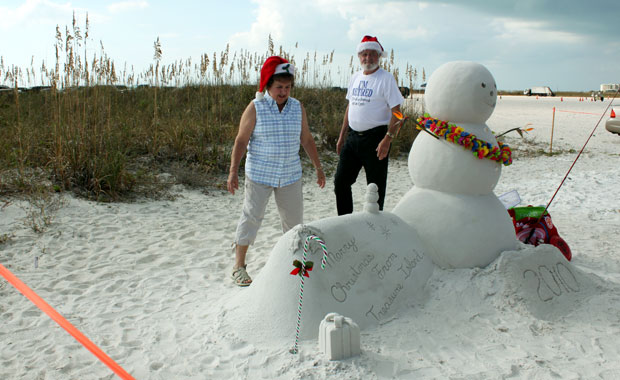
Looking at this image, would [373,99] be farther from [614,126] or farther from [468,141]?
[614,126]

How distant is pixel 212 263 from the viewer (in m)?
4.18

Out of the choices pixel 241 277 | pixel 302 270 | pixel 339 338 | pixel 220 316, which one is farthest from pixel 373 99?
pixel 339 338

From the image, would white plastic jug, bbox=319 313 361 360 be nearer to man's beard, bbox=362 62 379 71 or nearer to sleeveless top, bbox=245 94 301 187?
sleeveless top, bbox=245 94 301 187

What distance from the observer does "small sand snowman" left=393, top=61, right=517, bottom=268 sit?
3062mm

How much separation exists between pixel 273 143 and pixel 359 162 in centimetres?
112

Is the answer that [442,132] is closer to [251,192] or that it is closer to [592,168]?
[251,192]

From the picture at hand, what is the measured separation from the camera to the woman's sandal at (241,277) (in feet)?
11.6

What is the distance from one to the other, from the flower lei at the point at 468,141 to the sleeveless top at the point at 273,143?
37.7 inches

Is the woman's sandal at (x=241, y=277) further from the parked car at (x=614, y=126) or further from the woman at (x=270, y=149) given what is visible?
the parked car at (x=614, y=126)

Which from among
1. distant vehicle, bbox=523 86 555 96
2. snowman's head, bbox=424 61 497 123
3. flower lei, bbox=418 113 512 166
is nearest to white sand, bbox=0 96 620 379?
flower lei, bbox=418 113 512 166

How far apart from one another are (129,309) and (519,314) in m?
2.49

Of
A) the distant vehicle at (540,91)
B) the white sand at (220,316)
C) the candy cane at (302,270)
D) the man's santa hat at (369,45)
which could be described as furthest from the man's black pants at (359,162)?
the distant vehicle at (540,91)

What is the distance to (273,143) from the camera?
3.35 metres

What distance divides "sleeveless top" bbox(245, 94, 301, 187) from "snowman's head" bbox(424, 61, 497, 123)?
97cm
